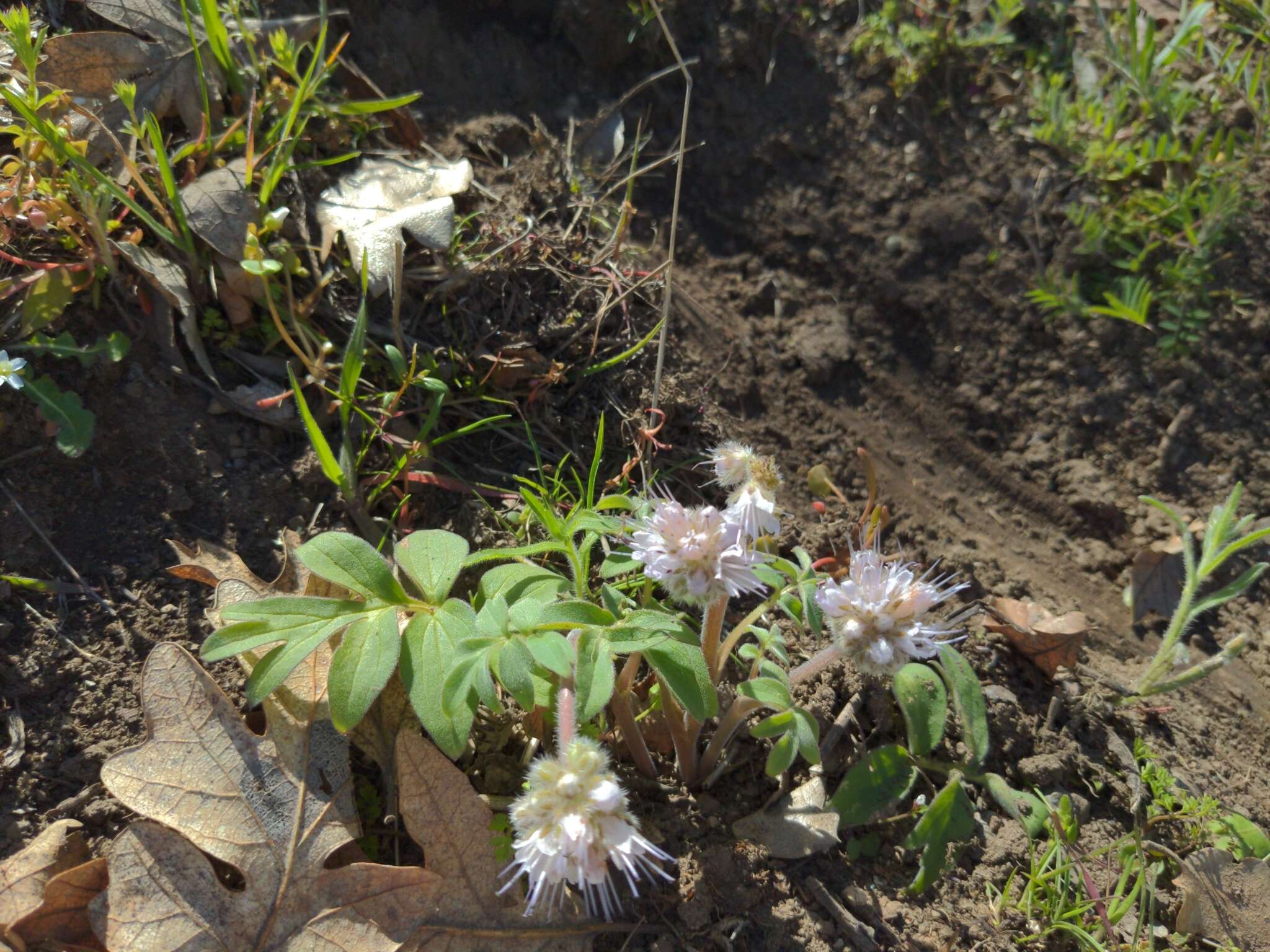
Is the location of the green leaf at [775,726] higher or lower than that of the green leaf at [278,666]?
higher

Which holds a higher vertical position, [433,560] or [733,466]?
[733,466]

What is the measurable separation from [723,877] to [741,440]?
1.36 metres

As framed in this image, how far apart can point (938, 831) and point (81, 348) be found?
238 cm

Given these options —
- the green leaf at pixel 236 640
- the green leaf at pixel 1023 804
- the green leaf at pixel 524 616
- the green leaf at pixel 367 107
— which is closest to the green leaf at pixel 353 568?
the green leaf at pixel 236 640

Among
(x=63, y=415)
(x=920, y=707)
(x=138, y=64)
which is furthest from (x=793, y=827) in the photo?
(x=138, y=64)

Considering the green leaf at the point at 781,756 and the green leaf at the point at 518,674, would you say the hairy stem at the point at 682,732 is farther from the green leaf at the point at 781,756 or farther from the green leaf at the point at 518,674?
the green leaf at the point at 518,674

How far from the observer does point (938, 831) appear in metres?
1.90

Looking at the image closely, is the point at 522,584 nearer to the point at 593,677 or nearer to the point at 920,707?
the point at 593,677

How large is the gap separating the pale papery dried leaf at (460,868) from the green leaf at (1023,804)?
100cm

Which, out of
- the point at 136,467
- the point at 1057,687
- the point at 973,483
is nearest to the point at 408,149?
the point at 136,467

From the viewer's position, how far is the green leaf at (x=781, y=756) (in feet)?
5.96

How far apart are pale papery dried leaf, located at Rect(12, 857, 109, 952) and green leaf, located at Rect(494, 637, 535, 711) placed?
97 cm

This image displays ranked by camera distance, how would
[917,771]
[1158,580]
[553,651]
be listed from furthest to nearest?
[1158,580]
[917,771]
[553,651]

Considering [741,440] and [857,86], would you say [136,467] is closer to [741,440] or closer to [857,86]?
[741,440]
